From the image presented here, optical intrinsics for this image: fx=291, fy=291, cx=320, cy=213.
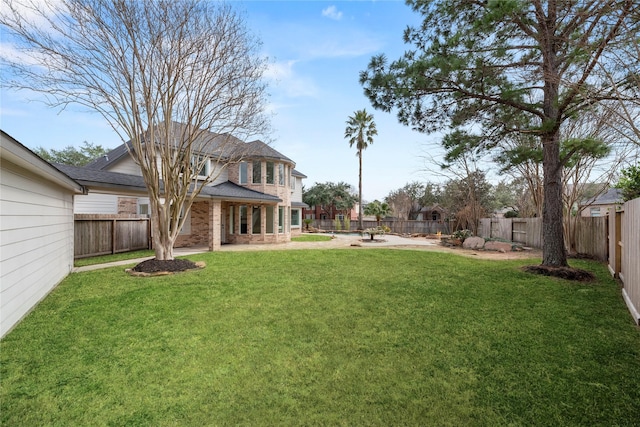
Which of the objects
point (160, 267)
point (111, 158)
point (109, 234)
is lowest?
point (160, 267)

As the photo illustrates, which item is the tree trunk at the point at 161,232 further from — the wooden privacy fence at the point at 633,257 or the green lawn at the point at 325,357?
the wooden privacy fence at the point at 633,257

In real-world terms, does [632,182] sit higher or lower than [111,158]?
lower

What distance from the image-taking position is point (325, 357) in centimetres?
352

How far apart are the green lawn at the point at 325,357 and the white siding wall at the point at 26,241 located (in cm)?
34

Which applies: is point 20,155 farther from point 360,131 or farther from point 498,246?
point 360,131

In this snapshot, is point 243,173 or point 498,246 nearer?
point 498,246

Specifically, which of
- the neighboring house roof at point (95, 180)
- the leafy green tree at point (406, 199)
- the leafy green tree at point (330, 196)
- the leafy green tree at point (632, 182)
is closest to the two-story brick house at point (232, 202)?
the neighboring house roof at point (95, 180)

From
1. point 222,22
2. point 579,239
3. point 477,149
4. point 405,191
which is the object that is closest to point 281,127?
point 222,22

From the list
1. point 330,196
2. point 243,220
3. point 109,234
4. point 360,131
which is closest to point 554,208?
point 243,220

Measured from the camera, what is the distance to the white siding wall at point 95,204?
13688 mm

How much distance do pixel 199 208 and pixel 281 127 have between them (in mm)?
6056

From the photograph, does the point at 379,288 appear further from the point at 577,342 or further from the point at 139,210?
the point at 139,210

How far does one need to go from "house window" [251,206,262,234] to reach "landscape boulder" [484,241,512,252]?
11.6m

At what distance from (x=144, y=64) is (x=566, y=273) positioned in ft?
39.6
